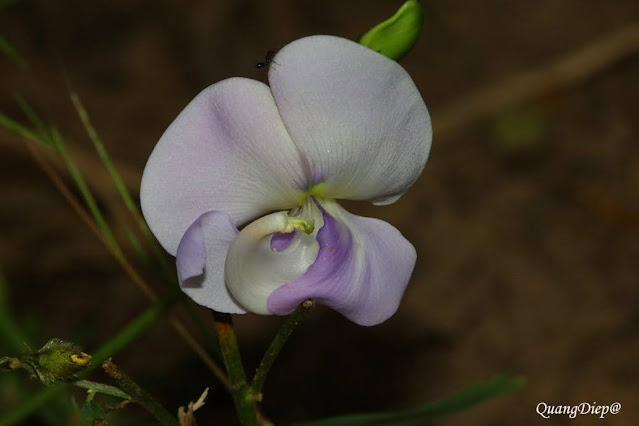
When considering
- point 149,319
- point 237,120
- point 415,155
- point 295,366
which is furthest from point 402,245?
point 295,366

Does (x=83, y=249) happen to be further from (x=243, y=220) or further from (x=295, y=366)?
(x=243, y=220)

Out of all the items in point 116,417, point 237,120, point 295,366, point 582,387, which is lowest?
point 582,387

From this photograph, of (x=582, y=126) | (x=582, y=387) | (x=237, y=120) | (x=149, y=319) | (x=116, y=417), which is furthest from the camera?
(x=582, y=126)

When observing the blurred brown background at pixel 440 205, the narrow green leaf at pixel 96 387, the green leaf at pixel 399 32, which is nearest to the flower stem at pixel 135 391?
the narrow green leaf at pixel 96 387

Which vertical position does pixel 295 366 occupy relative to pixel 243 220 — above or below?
below

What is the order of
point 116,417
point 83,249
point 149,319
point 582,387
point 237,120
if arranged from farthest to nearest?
1. point 83,249
2. point 582,387
3. point 116,417
4. point 149,319
5. point 237,120

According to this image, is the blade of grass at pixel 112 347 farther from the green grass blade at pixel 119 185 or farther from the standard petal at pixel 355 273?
the standard petal at pixel 355 273

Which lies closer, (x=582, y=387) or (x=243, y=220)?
(x=243, y=220)
